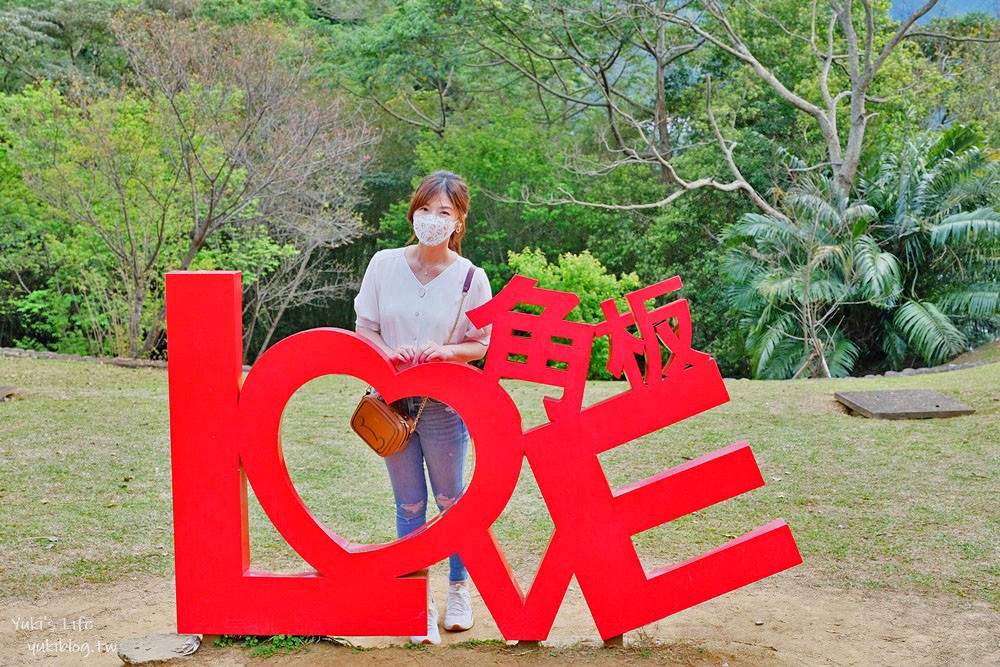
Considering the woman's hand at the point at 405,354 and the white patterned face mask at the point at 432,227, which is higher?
the white patterned face mask at the point at 432,227

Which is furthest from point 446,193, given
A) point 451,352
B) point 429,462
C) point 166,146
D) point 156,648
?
point 166,146

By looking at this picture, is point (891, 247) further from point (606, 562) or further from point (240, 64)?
point (606, 562)

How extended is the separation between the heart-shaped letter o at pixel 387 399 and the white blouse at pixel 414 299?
14 cm

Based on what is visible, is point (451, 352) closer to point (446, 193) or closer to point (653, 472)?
point (446, 193)

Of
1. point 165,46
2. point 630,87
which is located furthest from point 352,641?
point 630,87

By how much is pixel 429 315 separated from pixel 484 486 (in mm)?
661

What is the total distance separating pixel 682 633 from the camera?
3.97 metres

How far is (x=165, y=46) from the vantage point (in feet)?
40.5

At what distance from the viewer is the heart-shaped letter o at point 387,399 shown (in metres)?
3.47

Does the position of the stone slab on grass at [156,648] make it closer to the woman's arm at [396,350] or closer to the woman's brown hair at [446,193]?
the woman's arm at [396,350]

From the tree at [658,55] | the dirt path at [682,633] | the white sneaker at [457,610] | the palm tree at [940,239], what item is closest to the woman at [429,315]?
the white sneaker at [457,610]

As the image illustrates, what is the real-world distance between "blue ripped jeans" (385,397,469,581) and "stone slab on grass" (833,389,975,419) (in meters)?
5.28

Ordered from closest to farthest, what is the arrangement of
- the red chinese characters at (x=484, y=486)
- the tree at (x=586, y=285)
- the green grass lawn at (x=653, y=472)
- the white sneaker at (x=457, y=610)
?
the red chinese characters at (x=484, y=486)
the white sneaker at (x=457, y=610)
the green grass lawn at (x=653, y=472)
the tree at (x=586, y=285)

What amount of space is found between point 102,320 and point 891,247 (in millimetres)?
12067
